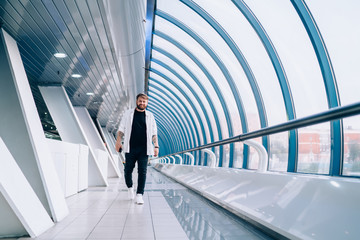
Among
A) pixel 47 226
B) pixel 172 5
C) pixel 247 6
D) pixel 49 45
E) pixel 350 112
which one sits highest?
pixel 172 5

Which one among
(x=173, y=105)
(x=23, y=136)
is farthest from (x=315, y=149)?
(x=173, y=105)

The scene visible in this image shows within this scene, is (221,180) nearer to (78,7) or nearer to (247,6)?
(78,7)

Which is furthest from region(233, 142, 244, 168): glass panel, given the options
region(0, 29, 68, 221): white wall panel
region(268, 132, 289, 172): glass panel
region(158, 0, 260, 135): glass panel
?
region(0, 29, 68, 221): white wall panel

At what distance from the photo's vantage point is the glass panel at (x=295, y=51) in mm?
6299

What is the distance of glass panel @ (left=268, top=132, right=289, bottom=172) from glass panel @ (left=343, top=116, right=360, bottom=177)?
8.01 feet

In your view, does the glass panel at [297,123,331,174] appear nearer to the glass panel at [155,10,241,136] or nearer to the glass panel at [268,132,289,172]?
the glass panel at [268,132,289,172]

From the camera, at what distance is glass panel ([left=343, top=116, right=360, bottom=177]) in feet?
15.1

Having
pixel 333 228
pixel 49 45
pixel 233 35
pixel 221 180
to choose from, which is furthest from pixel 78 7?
pixel 233 35

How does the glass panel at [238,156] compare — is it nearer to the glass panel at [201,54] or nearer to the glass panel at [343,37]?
the glass panel at [201,54]

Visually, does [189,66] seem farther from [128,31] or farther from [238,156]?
[128,31]

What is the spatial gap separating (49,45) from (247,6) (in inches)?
168

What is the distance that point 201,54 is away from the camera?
35.4 feet

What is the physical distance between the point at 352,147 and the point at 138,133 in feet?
11.6

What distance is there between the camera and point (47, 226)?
12.1ft
